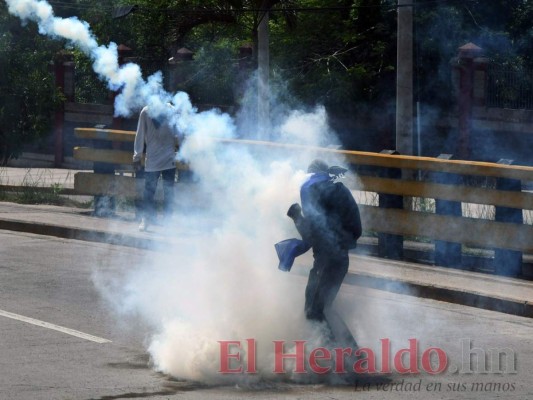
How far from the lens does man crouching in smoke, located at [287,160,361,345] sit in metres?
8.53

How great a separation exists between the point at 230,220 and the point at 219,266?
2.16ft

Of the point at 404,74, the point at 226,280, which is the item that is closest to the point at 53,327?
the point at 226,280

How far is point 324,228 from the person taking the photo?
8.55m

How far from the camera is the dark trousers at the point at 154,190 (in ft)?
50.2

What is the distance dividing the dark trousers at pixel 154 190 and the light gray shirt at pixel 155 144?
13cm

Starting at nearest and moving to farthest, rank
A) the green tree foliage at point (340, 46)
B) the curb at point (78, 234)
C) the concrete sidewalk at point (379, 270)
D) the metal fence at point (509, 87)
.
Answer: the concrete sidewalk at point (379, 270) < the curb at point (78, 234) < the metal fence at point (509, 87) < the green tree foliage at point (340, 46)

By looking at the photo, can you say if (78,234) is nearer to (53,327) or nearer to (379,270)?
(379,270)

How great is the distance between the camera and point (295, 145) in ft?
43.8

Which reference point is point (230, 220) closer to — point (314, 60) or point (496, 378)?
point (496, 378)

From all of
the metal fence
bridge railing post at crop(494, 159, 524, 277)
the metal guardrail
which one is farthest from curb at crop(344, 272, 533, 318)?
the metal fence

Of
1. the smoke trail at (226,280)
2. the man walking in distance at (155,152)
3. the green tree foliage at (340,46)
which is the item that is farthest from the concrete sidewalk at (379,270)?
the green tree foliage at (340,46)

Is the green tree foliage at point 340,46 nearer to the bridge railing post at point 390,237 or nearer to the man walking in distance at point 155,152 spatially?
the man walking in distance at point 155,152

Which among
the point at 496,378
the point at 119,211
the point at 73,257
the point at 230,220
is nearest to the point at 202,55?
the point at 119,211

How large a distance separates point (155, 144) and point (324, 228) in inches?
273
